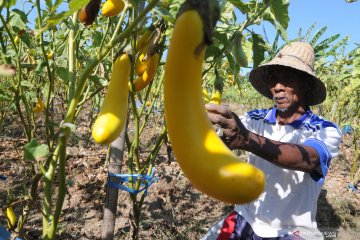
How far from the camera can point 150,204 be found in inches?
127

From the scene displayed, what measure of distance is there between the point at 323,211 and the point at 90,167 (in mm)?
2525

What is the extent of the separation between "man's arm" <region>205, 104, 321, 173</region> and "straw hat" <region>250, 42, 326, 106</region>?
564 mm

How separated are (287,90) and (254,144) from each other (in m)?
0.77

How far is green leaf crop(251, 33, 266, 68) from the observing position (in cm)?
124

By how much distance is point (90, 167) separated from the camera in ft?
12.5

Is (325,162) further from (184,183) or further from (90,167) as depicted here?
(90,167)

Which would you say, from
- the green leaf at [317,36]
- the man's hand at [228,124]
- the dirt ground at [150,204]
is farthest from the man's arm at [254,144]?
the green leaf at [317,36]

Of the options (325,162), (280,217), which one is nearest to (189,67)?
(325,162)

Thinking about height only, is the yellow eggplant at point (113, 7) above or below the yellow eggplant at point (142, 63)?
above

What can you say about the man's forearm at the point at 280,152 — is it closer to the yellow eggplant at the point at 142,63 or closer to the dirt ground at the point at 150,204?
the yellow eggplant at the point at 142,63

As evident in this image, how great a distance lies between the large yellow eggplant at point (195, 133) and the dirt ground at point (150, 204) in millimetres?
2032

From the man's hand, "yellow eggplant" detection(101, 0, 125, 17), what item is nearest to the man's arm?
the man's hand

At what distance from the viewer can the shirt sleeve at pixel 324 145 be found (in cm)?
156

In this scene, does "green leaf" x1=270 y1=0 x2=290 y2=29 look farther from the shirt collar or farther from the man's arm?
the shirt collar
